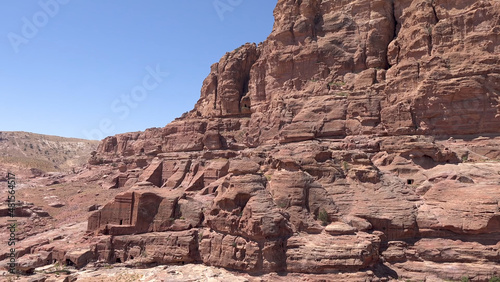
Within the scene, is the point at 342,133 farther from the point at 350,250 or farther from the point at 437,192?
the point at 350,250

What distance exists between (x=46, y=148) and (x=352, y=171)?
131 meters

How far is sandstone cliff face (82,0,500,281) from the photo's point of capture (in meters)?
23.5

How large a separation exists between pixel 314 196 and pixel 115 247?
55.4 ft

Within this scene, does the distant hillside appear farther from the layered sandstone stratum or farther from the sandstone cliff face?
the layered sandstone stratum

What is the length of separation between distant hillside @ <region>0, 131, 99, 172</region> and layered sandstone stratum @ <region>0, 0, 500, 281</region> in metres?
89.0

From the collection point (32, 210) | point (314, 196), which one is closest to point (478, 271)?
point (314, 196)

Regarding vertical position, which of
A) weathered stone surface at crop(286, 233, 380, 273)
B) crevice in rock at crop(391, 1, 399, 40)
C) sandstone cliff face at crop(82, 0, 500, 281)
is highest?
crevice in rock at crop(391, 1, 399, 40)

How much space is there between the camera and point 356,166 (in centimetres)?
2939

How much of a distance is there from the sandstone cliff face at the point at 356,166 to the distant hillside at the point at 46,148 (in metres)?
88.4

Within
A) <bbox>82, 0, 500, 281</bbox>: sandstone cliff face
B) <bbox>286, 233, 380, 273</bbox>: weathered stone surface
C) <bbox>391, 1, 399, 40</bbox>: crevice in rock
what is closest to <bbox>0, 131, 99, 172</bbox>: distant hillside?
<bbox>82, 0, 500, 281</bbox>: sandstone cliff face

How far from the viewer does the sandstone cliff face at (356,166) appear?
2352 cm

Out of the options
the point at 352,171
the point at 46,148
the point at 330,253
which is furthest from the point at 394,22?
the point at 46,148

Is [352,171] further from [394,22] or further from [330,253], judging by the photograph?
[394,22]

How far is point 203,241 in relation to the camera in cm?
2756
